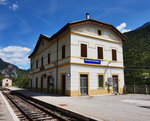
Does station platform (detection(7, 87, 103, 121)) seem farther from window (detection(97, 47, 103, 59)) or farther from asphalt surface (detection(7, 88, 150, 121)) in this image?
window (detection(97, 47, 103, 59))

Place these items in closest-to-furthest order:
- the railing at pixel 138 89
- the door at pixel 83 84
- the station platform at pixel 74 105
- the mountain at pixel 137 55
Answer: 1. the station platform at pixel 74 105
2. the door at pixel 83 84
3. the railing at pixel 138 89
4. the mountain at pixel 137 55

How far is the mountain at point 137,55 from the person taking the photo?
3936 cm

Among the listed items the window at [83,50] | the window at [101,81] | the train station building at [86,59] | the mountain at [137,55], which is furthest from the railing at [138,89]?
the mountain at [137,55]

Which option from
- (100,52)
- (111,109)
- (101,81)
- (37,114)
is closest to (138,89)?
(101,81)

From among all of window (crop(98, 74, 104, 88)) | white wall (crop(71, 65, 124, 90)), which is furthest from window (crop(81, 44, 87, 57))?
window (crop(98, 74, 104, 88))

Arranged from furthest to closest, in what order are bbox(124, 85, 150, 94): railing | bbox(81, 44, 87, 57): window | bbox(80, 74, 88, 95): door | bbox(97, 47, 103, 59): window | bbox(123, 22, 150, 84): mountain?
bbox(123, 22, 150, 84): mountain → bbox(124, 85, 150, 94): railing → bbox(97, 47, 103, 59): window → bbox(81, 44, 87, 57): window → bbox(80, 74, 88, 95): door

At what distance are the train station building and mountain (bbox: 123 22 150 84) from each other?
1705 cm

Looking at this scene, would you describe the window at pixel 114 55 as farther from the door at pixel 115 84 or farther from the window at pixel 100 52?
the door at pixel 115 84

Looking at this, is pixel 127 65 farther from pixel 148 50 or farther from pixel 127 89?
pixel 127 89

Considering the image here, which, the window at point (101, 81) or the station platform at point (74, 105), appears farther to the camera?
the window at point (101, 81)

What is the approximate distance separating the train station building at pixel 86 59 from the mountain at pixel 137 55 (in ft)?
55.9

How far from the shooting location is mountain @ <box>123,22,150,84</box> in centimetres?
3936

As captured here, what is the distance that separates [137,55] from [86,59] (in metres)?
35.7

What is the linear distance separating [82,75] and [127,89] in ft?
25.6
